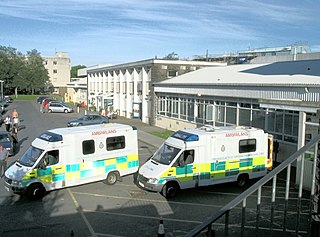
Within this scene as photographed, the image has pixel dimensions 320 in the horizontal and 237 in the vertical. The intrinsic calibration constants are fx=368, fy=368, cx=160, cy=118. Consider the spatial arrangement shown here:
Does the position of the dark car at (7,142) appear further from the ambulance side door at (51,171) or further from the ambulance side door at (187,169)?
the ambulance side door at (187,169)

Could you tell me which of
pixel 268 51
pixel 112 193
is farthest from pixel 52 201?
pixel 268 51

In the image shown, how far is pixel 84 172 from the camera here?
47.6 ft

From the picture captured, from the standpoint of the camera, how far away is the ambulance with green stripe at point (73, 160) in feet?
43.8

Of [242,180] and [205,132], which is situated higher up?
[205,132]

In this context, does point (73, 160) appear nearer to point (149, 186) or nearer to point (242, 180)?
point (149, 186)

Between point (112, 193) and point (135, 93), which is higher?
point (135, 93)

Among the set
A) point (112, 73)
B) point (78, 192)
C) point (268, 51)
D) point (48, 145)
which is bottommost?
point (78, 192)

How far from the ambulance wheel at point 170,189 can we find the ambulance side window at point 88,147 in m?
3.41

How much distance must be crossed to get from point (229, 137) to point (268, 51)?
163 ft

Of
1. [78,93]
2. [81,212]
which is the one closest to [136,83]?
[81,212]

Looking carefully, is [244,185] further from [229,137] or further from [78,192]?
[78,192]

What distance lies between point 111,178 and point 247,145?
5809 millimetres

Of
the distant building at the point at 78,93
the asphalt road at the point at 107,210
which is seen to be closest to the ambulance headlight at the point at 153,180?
the asphalt road at the point at 107,210

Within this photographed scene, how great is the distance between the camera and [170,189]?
13.5m
